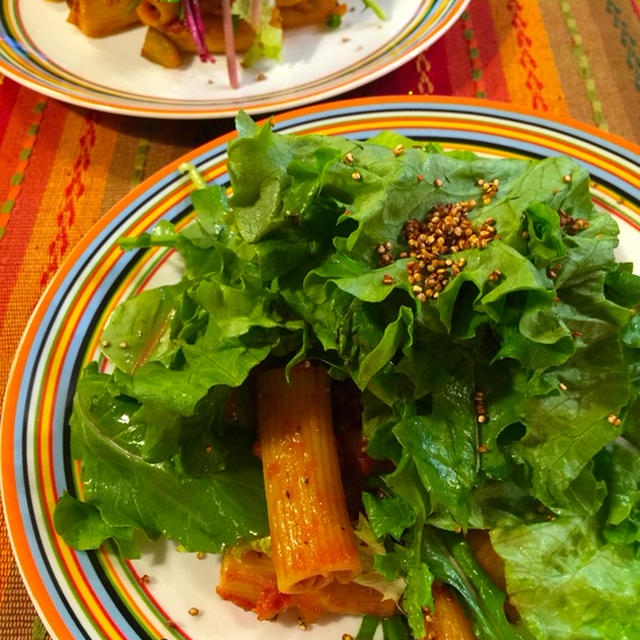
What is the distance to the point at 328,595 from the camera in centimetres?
103

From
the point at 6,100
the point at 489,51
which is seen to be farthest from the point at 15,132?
the point at 489,51

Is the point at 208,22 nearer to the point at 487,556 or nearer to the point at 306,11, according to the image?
the point at 306,11

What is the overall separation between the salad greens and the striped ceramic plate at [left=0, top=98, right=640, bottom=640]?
0.06 meters

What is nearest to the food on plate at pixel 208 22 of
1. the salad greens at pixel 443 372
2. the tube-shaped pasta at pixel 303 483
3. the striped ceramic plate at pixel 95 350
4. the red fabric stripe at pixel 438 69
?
the red fabric stripe at pixel 438 69

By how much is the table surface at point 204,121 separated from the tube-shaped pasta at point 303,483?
0.74m

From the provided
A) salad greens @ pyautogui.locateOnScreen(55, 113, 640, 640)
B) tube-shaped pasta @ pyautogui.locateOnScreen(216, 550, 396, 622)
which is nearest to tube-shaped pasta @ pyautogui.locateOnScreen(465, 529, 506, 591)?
salad greens @ pyautogui.locateOnScreen(55, 113, 640, 640)

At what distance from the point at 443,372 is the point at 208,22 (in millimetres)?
1424

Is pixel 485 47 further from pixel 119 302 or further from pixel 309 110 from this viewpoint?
pixel 119 302

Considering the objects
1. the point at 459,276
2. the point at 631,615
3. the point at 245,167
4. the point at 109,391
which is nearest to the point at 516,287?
the point at 459,276

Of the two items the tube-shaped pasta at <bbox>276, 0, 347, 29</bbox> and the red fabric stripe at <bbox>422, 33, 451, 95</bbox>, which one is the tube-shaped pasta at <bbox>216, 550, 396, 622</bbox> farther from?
the tube-shaped pasta at <bbox>276, 0, 347, 29</bbox>

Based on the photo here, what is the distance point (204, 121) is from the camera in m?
1.83

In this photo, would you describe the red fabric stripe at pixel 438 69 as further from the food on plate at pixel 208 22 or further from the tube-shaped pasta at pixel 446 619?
the tube-shaped pasta at pixel 446 619

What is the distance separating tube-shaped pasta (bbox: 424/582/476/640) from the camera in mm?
975

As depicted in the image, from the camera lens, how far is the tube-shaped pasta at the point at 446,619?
38.4 inches
